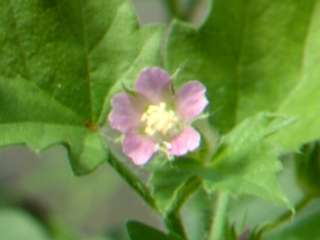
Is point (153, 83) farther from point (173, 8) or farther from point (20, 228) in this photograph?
point (20, 228)

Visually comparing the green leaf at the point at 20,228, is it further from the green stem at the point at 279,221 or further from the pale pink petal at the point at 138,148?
the pale pink petal at the point at 138,148

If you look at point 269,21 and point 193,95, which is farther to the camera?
point 269,21

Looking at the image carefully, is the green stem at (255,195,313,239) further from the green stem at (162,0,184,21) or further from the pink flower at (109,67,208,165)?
the green stem at (162,0,184,21)

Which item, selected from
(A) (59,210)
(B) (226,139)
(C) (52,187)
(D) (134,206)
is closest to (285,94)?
(B) (226,139)

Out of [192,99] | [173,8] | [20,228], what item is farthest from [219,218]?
[20,228]

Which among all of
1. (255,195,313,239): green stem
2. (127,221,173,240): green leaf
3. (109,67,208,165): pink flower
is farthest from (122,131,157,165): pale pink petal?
(255,195,313,239): green stem

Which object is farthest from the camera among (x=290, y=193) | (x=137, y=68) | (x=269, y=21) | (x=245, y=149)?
(x=290, y=193)

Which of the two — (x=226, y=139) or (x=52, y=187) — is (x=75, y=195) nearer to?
(x=52, y=187)

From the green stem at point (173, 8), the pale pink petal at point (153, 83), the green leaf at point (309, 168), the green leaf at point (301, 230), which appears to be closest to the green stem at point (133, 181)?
the pale pink petal at point (153, 83)
